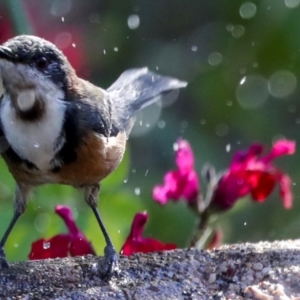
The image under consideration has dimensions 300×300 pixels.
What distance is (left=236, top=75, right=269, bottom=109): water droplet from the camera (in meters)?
2.95

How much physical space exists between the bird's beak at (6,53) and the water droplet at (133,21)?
1486mm

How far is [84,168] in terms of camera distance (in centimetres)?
164

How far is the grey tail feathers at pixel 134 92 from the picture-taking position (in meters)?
1.94

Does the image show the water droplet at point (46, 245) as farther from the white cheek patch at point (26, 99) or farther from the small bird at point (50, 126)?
the white cheek patch at point (26, 99)

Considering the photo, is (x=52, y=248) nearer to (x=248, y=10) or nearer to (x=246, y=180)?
(x=246, y=180)

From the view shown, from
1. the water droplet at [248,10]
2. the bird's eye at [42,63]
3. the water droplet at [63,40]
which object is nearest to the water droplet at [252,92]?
the water droplet at [248,10]

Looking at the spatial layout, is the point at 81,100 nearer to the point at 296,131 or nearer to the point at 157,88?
the point at 157,88

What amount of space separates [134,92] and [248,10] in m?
1.03

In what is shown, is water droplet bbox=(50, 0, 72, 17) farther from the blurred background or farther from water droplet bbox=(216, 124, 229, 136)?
water droplet bbox=(216, 124, 229, 136)

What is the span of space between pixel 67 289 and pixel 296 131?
1.93m

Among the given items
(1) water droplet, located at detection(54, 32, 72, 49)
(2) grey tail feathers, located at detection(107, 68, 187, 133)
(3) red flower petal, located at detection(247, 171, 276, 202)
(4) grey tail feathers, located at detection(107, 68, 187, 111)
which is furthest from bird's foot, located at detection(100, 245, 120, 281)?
(1) water droplet, located at detection(54, 32, 72, 49)

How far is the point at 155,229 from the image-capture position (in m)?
2.47

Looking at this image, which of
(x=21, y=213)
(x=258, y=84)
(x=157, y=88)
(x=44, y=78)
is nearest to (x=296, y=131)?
(x=258, y=84)

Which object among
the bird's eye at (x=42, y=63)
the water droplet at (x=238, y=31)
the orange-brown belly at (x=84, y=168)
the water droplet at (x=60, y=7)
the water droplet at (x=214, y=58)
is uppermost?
the water droplet at (x=60, y=7)
